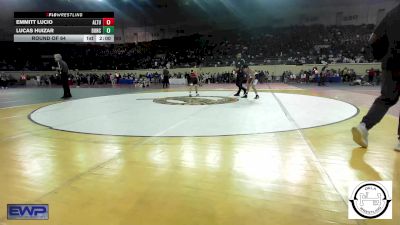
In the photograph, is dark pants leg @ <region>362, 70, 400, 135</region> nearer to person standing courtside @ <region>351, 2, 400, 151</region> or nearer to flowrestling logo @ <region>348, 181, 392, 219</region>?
person standing courtside @ <region>351, 2, 400, 151</region>

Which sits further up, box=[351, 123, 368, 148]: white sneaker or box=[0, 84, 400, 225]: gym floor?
box=[351, 123, 368, 148]: white sneaker

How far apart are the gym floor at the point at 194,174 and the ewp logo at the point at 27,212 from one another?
0.05 m

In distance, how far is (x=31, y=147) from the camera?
12.8 feet

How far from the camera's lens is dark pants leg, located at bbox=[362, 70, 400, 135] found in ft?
11.4

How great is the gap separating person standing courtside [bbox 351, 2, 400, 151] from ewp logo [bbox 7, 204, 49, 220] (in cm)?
326

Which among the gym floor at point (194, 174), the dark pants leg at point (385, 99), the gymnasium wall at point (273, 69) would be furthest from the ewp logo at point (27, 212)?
the gymnasium wall at point (273, 69)

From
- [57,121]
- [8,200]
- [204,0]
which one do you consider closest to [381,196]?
[8,200]

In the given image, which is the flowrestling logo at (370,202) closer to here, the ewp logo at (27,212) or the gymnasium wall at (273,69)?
the ewp logo at (27,212)

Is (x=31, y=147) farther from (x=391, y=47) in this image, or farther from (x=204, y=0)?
(x=204, y=0)

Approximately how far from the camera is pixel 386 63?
11.3ft

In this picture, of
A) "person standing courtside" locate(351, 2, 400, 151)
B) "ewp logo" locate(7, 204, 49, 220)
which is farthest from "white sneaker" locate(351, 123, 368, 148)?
"ewp logo" locate(7, 204, 49, 220)

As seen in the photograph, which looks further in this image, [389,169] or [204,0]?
[204,0]

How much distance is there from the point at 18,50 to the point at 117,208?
102 feet
